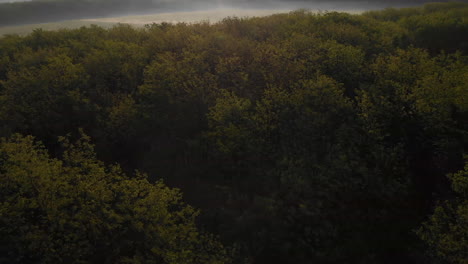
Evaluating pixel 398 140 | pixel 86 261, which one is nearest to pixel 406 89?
pixel 398 140

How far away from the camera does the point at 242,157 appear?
3697cm

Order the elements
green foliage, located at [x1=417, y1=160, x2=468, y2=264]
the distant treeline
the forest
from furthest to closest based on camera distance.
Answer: the distant treeline, the forest, green foliage, located at [x1=417, y1=160, x2=468, y2=264]

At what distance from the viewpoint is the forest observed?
2730cm

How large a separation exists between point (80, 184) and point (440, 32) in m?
58.3

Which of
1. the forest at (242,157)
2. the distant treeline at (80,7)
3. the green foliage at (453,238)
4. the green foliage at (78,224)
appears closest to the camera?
the green foliage at (453,238)

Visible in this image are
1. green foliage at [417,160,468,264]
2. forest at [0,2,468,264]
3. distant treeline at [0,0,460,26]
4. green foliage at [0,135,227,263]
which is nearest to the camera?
green foliage at [417,160,468,264]

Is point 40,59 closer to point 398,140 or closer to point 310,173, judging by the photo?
point 310,173

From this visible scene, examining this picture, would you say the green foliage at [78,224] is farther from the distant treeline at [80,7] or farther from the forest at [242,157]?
the distant treeline at [80,7]

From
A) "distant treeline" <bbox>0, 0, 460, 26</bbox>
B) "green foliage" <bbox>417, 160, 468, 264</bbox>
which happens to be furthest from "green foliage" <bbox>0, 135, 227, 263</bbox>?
"distant treeline" <bbox>0, 0, 460, 26</bbox>

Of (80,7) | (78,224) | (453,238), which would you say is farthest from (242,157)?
(80,7)

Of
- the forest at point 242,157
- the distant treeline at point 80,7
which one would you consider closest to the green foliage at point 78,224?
the forest at point 242,157

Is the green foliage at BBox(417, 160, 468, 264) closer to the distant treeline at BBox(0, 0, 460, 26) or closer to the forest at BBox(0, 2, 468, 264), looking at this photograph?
the forest at BBox(0, 2, 468, 264)

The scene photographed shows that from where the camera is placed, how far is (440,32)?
52812 millimetres

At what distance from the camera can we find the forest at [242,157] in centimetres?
2730
